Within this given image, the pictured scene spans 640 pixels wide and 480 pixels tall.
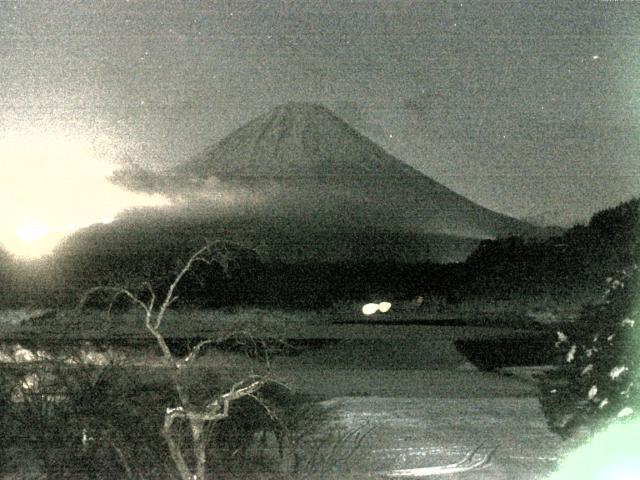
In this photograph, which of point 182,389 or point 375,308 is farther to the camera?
point 375,308

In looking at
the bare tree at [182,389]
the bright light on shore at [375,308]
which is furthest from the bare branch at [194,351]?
the bright light on shore at [375,308]

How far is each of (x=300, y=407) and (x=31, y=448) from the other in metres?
1.72

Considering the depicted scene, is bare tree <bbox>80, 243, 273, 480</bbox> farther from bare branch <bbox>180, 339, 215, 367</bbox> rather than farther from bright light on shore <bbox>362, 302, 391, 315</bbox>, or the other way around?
bright light on shore <bbox>362, 302, 391, 315</bbox>

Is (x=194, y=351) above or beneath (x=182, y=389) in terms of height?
above

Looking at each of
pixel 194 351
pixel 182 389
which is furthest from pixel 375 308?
pixel 194 351

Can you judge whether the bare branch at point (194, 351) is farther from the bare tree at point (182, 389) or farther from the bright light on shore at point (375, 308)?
the bright light on shore at point (375, 308)

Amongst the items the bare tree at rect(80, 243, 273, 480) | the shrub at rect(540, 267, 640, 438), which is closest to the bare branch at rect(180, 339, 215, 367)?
the bare tree at rect(80, 243, 273, 480)

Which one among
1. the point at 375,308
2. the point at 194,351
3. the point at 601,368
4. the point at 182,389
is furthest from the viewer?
the point at 375,308

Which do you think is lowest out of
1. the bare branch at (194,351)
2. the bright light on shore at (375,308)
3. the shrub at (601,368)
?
the shrub at (601,368)

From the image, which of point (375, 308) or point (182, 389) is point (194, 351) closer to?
point (182, 389)

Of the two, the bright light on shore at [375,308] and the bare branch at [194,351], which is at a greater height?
the bright light on shore at [375,308]

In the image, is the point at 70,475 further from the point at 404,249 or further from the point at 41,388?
the point at 404,249

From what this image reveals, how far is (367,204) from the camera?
3150cm

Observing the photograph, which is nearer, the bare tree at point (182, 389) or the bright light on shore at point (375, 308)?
the bare tree at point (182, 389)
